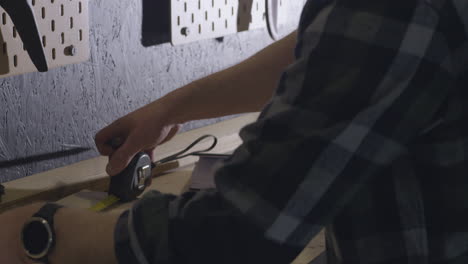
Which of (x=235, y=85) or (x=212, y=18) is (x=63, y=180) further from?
(x=212, y=18)

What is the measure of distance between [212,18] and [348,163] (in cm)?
86

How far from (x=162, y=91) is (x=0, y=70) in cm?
38

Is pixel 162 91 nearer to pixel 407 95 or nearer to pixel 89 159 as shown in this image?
pixel 89 159

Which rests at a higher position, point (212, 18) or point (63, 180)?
point (212, 18)

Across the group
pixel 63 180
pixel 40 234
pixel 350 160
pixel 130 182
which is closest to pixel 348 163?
pixel 350 160

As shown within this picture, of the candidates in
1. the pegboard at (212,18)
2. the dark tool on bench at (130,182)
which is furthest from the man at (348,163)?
the pegboard at (212,18)

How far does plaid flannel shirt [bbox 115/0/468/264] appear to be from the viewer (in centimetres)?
49

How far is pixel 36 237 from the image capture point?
0.70 metres

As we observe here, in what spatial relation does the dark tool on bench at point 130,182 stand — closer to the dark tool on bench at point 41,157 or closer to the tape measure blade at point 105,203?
the tape measure blade at point 105,203

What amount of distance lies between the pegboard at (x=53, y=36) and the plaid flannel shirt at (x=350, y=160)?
0.47 meters

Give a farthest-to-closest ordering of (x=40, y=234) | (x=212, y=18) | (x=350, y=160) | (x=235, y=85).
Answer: (x=212, y=18) < (x=235, y=85) < (x=40, y=234) < (x=350, y=160)

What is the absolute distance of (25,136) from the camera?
1.04 meters

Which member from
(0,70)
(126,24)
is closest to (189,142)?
(126,24)

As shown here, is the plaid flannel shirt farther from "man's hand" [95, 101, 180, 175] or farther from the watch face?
"man's hand" [95, 101, 180, 175]
